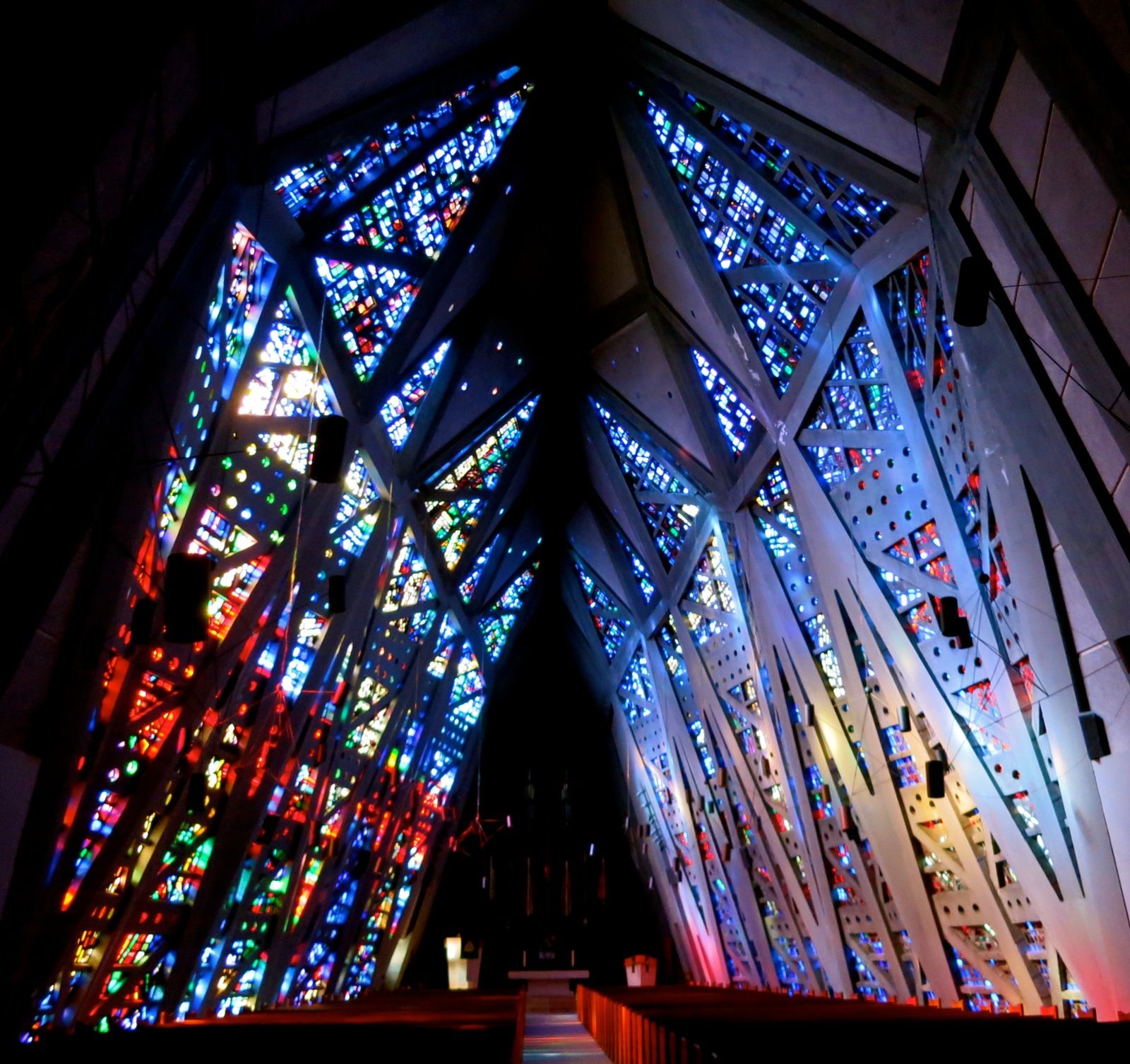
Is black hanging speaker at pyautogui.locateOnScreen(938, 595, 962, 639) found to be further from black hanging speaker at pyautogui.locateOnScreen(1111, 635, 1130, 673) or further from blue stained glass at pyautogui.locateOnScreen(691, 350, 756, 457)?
blue stained glass at pyautogui.locateOnScreen(691, 350, 756, 457)

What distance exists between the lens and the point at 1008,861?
7652 mm

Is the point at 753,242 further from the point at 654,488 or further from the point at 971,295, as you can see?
the point at 654,488

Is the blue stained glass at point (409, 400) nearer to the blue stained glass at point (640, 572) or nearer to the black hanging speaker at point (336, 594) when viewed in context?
the black hanging speaker at point (336, 594)

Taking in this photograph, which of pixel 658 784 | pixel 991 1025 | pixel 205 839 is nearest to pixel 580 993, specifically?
pixel 658 784

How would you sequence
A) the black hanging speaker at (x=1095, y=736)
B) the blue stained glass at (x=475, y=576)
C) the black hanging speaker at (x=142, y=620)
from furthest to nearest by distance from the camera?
the blue stained glass at (x=475, y=576)
the black hanging speaker at (x=142, y=620)
the black hanging speaker at (x=1095, y=736)

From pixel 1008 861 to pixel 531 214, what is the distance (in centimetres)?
991

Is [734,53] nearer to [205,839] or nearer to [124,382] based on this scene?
[124,382]

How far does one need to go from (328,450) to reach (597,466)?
10494mm

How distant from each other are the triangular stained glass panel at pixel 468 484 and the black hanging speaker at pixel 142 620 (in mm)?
6832

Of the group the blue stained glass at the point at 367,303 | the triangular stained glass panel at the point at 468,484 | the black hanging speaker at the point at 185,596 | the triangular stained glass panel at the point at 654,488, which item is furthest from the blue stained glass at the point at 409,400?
the black hanging speaker at the point at 185,596

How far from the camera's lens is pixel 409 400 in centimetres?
1209

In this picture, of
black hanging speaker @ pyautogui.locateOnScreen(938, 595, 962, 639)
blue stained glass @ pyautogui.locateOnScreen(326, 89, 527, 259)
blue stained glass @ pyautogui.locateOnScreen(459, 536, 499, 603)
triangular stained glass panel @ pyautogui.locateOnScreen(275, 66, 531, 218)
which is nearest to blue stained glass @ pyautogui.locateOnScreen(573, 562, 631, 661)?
blue stained glass @ pyautogui.locateOnScreen(459, 536, 499, 603)

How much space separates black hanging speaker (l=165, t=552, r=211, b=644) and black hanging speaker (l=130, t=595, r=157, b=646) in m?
1.04

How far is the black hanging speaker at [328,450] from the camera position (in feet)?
21.6
